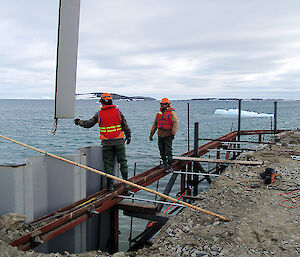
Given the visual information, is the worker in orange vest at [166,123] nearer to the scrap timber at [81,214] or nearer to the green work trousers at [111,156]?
the scrap timber at [81,214]

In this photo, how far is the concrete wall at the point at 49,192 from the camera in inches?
195

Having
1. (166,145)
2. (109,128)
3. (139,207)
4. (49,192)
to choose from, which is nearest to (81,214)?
(49,192)

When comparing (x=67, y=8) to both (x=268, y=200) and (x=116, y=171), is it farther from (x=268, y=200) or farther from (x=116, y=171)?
(x=268, y=200)

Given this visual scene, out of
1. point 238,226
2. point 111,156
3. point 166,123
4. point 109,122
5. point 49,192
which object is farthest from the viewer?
point 166,123

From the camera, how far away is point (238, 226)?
4895mm

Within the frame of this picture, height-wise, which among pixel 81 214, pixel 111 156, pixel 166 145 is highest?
pixel 166 145

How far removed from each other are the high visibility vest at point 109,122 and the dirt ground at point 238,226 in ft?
7.51

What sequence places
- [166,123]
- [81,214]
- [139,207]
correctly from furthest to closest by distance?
1. [166,123]
2. [139,207]
3. [81,214]

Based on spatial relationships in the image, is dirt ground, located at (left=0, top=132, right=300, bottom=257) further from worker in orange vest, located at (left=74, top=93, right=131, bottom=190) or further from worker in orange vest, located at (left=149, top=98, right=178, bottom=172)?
worker in orange vest, located at (left=74, top=93, right=131, bottom=190)

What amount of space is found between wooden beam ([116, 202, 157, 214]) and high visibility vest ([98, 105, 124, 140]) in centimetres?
157

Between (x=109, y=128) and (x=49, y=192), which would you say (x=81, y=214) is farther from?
(x=109, y=128)

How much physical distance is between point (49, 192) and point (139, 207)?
6.40 feet

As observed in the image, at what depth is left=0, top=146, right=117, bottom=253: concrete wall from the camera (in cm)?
496

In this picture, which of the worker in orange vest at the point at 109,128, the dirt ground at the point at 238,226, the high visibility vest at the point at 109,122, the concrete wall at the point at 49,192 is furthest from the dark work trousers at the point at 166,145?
the concrete wall at the point at 49,192
